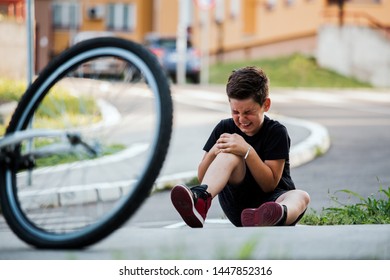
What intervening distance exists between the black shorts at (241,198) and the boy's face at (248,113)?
0.55 feet

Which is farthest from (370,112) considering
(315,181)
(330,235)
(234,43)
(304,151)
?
(234,43)

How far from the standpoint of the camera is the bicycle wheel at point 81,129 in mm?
2133

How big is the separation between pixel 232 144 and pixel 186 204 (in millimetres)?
230

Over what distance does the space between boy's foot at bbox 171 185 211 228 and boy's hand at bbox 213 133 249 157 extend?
0.45 feet

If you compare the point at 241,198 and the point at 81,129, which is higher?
the point at 81,129

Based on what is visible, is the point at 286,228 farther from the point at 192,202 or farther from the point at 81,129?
the point at 81,129

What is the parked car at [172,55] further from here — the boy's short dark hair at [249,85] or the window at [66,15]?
the boy's short dark hair at [249,85]

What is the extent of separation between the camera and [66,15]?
26062 millimetres

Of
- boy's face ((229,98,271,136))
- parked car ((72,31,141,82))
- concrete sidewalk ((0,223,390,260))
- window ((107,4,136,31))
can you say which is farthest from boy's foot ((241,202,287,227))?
window ((107,4,136,31))

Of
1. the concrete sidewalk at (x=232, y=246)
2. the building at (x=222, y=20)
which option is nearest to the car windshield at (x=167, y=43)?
the building at (x=222, y=20)

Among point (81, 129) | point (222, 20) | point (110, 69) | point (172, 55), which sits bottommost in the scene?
point (222, 20)

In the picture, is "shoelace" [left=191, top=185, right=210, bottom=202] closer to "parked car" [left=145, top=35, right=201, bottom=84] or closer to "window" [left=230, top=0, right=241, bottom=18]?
"parked car" [left=145, top=35, right=201, bottom=84]

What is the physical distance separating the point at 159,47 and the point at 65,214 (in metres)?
17.1

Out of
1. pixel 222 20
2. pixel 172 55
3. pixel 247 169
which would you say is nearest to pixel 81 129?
pixel 247 169
